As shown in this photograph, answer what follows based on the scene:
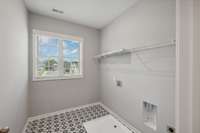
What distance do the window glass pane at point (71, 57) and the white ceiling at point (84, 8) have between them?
65 centimetres

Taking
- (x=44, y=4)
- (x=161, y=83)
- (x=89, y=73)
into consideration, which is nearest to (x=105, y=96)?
(x=89, y=73)

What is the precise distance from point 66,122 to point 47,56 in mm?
1656

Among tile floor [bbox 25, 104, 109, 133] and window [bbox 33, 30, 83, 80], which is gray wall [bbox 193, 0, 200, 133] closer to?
tile floor [bbox 25, 104, 109, 133]

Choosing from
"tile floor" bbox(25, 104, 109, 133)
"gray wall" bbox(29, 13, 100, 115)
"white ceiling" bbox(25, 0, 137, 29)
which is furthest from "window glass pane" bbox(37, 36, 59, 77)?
"tile floor" bbox(25, 104, 109, 133)

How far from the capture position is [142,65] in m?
1.63

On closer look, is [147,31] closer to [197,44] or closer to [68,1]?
[197,44]

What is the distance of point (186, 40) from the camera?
1.55 ft

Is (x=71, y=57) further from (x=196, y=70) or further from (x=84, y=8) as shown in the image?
(x=196, y=70)

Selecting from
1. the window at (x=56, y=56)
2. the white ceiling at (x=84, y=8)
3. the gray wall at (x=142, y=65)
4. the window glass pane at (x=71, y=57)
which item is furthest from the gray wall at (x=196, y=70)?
the window glass pane at (x=71, y=57)

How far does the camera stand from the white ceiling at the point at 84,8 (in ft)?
5.80

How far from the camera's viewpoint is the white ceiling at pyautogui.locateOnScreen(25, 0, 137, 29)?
1769 mm

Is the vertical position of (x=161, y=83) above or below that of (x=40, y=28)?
below

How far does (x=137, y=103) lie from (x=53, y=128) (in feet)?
5.70

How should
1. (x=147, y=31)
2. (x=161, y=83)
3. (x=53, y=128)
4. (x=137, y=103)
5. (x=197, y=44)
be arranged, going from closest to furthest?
(x=197, y=44) < (x=161, y=83) < (x=147, y=31) < (x=137, y=103) < (x=53, y=128)
